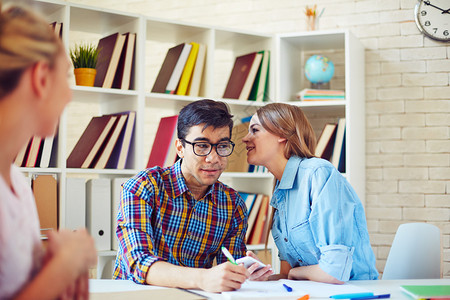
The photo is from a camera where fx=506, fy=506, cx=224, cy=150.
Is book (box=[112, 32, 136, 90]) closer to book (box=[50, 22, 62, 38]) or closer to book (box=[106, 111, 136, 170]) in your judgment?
book (box=[106, 111, 136, 170])

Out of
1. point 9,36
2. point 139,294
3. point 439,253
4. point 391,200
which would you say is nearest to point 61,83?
point 9,36

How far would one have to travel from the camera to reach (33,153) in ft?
8.34

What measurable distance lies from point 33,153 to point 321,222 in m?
1.56

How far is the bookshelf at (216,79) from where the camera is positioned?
2.70m

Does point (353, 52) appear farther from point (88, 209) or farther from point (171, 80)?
point (88, 209)

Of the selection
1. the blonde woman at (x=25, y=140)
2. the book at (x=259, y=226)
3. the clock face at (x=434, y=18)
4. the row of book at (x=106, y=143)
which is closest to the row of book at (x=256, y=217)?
the book at (x=259, y=226)

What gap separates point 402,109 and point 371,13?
0.68 m

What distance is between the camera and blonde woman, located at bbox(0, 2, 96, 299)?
27.2 inches

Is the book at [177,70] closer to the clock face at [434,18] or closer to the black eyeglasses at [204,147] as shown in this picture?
the black eyeglasses at [204,147]

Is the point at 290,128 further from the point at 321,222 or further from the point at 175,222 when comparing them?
the point at 175,222

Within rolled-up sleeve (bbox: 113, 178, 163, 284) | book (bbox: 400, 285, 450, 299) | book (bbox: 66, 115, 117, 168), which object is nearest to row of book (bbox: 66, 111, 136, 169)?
book (bbox: 66, 115, 117, 168)

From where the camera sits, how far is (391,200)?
129 inches

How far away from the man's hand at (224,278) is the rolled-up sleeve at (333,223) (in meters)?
0.34

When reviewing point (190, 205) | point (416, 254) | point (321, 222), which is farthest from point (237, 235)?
point (416, 254)
